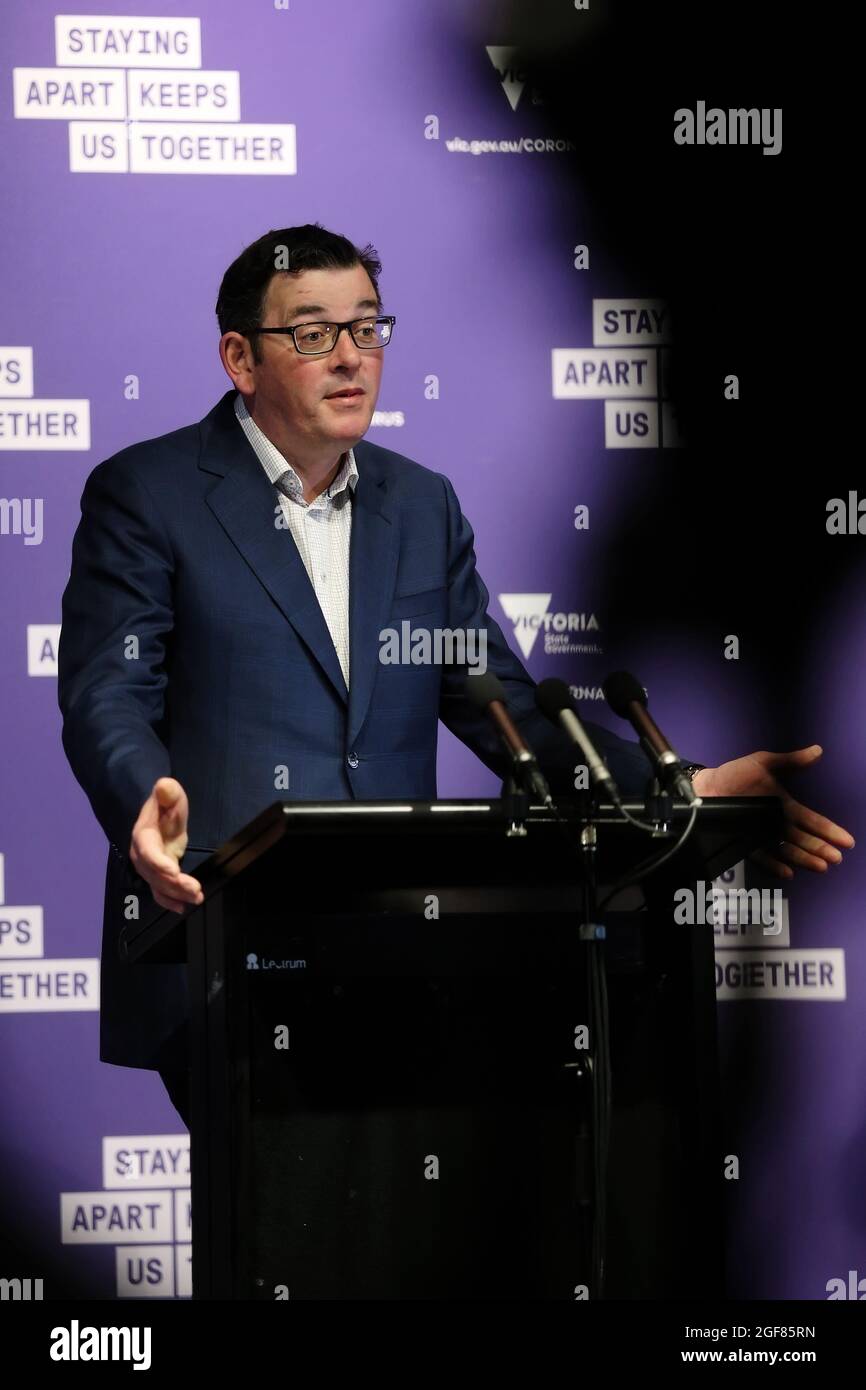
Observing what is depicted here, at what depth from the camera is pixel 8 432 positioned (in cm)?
437

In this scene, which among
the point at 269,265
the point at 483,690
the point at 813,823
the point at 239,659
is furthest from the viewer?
the point at 269,265

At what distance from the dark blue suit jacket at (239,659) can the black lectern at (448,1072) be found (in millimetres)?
687

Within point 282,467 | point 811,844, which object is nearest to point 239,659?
point 282,467

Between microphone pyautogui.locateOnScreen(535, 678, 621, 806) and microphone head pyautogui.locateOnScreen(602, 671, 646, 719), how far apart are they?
9cm

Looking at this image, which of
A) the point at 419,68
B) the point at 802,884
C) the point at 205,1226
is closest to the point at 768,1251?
the point at 802,884

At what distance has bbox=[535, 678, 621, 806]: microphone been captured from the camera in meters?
2.67

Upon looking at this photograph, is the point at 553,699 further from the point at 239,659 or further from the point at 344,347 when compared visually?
the point at 344,347

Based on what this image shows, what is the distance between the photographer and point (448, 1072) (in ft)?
9.64

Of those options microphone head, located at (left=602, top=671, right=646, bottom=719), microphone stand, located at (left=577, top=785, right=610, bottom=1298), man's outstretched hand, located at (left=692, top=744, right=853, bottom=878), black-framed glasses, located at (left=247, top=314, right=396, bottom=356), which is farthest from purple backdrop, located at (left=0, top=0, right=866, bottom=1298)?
microphone stand, located at (left=577, top=785, right=610, bottom=1298)

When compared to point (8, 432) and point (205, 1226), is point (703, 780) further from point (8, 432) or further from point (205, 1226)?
point (8, 432)

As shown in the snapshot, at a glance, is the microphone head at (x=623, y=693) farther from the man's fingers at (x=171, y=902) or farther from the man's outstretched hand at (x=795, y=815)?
the man's fingers at (x=171, y=902)

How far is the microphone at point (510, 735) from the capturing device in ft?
8.84

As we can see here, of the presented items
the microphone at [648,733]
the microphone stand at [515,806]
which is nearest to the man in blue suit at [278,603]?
the microphone at [648,733]

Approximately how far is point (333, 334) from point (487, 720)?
883mm
